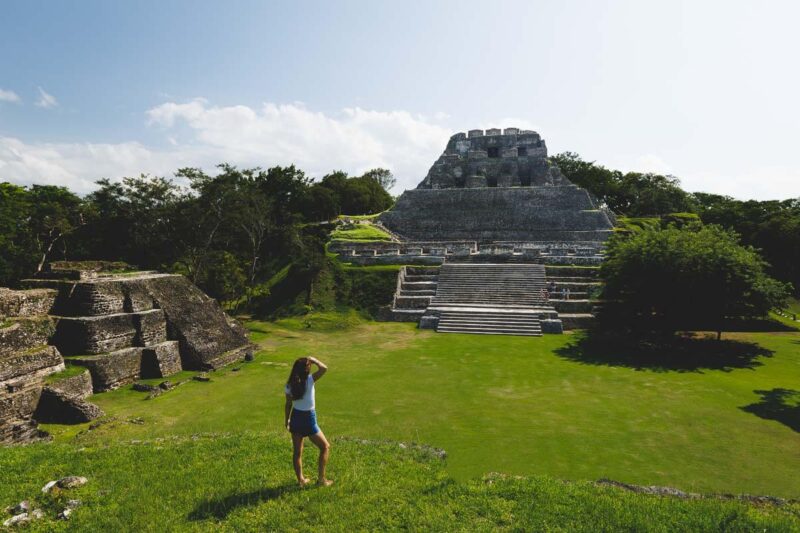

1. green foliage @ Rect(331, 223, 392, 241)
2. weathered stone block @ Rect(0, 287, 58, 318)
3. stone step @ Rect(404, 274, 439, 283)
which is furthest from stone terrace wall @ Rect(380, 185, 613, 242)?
weathered stone block @ Rect(0, 287, 58, 318)

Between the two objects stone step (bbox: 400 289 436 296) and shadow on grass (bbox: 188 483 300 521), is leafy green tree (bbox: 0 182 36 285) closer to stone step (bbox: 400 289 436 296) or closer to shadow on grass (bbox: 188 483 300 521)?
stone step (bbox: 400 289 436 296)

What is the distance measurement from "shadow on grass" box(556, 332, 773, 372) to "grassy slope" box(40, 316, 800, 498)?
45 centimetres

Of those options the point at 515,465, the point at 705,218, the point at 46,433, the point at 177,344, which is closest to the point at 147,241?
the point at 177,344

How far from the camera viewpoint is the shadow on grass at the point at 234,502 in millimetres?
5363

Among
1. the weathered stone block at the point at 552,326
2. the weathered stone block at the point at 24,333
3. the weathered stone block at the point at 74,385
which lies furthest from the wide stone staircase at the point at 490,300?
the weathered stone block at the point at 24,333

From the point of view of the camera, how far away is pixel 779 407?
10359 millimetres

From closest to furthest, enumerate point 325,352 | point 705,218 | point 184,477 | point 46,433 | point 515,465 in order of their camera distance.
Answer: point 184,477, point 515,465, point 46,433, point 325,352, point 705,218

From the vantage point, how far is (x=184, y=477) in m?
6.27

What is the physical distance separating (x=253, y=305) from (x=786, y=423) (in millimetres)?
23795

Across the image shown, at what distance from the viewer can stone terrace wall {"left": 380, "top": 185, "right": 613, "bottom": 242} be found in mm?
36812

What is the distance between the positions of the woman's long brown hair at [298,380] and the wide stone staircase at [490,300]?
1456cm

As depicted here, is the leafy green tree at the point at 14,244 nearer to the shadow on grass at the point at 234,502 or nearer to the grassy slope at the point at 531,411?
the grassy slope at the point at 531,411

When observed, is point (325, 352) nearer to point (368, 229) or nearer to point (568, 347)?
point (568, 347)

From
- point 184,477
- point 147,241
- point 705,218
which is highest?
point 705,218
